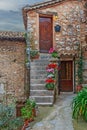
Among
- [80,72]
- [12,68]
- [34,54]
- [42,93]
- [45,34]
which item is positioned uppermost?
[45,34]

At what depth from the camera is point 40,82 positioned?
13344 millimetres

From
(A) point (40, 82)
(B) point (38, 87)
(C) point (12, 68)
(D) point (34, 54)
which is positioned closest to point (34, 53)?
(D) point (34, 54)

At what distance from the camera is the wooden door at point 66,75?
16.3m

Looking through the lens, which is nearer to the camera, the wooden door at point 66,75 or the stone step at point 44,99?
the stone step at point 44,99

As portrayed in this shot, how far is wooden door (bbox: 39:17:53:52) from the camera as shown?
17.4 meters

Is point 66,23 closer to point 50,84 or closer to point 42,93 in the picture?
point 50,84

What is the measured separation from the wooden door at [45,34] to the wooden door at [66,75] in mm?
1795

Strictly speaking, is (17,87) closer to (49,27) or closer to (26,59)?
(26,59)

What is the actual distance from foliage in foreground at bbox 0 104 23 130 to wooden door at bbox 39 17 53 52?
8775 millimetres

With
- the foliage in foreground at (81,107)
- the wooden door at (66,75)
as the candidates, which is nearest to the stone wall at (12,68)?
the wooden door at (66,75)

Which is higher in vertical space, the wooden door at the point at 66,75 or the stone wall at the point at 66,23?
the stone wall at the point at 66,23

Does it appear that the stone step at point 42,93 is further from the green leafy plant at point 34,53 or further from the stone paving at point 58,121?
the green leafy plant at point 34,53

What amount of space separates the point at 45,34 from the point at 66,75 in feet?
9.54

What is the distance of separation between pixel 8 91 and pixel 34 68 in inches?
106
